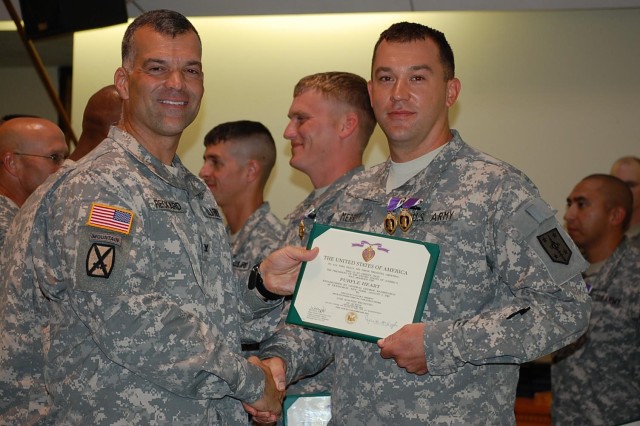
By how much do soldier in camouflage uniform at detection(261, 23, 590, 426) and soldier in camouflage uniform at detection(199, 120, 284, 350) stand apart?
1.67 m

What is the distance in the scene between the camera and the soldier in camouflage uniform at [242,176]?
14.6ft

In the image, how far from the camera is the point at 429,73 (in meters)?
2.79

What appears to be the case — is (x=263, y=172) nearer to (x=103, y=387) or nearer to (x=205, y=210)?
(x=205, y=210)

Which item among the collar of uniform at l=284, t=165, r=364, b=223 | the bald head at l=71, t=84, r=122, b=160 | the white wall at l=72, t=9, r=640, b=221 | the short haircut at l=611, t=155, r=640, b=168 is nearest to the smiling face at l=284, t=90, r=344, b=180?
the collar of uniform at l=284, t=165, r=364, b=223

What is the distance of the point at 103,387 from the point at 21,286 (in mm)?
546

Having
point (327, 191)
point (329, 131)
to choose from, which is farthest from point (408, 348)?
point (329, 131)

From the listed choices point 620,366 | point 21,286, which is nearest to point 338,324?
point 21,286

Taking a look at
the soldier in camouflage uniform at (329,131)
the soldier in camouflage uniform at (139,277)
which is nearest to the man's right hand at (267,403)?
the soldier in camouflage uniform at (139,277)

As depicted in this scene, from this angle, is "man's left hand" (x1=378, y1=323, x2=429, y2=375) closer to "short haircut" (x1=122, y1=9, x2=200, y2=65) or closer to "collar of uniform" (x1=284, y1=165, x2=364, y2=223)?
"short haircut" (x1=122, y1=9, x2=200, y2=65)

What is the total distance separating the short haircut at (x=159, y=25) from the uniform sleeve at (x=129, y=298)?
0.48 m

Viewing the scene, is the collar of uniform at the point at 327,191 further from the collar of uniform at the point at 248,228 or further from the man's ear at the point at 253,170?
the man's ear at the point at 253,170

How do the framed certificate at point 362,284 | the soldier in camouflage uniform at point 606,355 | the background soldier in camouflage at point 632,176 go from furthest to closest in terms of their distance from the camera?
the background soldier in camouflage at point 632,176 < the soldier in camouflage uniform at point 606,355 < the framed certificate at point 362,284

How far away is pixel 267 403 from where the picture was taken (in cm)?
250

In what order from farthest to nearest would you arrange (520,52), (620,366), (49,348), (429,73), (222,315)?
(520,52) < (620,366) < (429,73) < (222,315) < (49,348)
